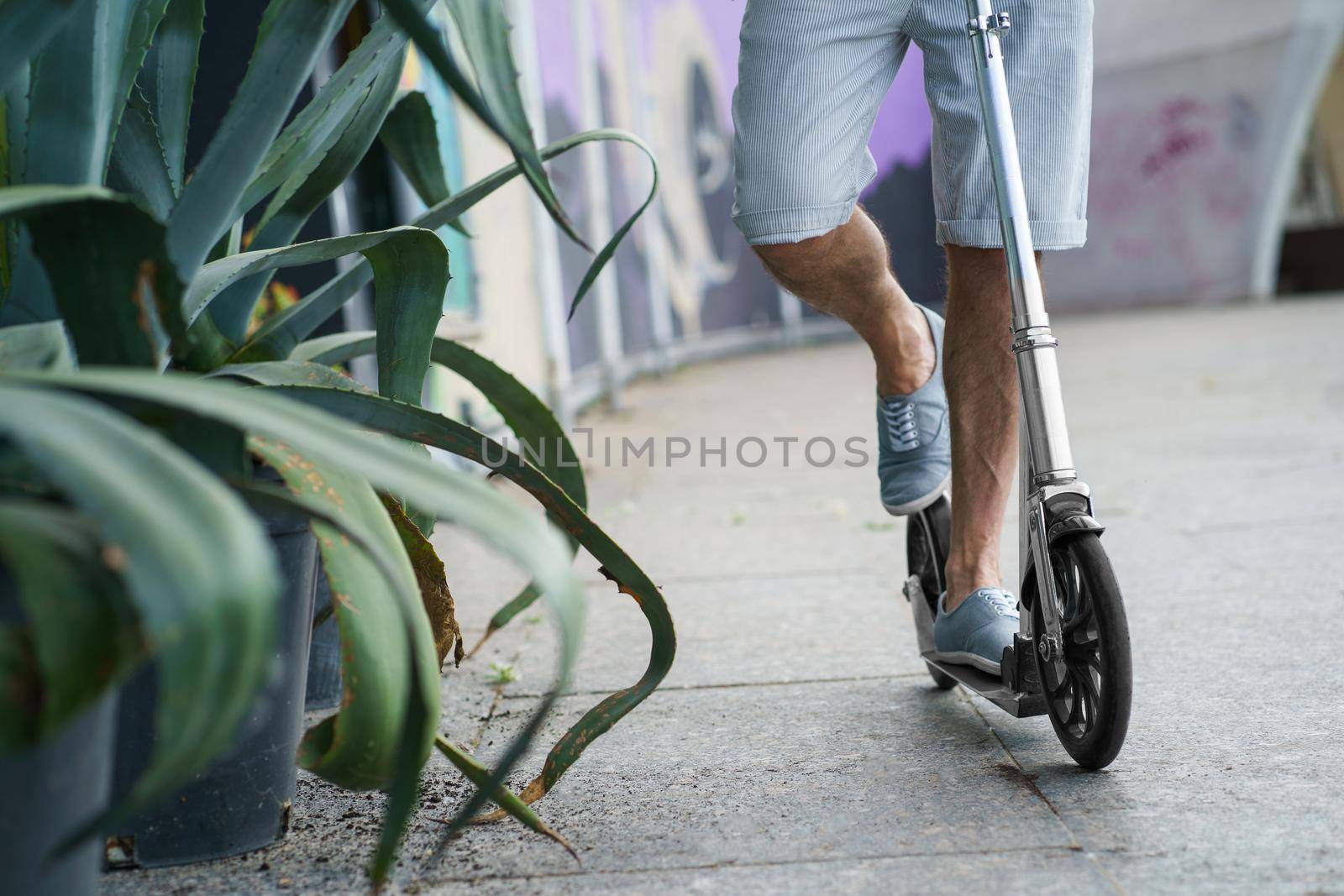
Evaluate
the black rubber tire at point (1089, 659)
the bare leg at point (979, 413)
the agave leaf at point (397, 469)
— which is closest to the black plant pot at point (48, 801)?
the agave leaf at point (397, 469)

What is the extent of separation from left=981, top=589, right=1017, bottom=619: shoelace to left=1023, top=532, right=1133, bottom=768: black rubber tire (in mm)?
184

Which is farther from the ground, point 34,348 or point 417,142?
point 417,142

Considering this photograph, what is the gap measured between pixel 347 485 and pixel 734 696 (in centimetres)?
99

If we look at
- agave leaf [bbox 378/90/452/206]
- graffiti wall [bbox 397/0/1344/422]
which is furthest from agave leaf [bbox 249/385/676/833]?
graffiti wall [bbox 397/0/1344/422]

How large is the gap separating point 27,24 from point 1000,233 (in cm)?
119

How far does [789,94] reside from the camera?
1.83 m

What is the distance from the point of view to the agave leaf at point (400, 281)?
1.43 m

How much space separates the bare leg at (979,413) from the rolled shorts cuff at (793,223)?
19 centimetres

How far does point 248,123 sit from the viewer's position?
129 cm

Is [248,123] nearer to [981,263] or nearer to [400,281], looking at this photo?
[400,281]

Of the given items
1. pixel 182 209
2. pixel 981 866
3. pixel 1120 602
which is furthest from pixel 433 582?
pixel 1120 602

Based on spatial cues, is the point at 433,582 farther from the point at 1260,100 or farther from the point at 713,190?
the point at 1260,100

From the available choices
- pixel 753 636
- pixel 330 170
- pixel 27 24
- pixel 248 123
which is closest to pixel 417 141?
pixel 330 170

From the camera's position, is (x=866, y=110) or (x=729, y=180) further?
(x=729, y=180)
